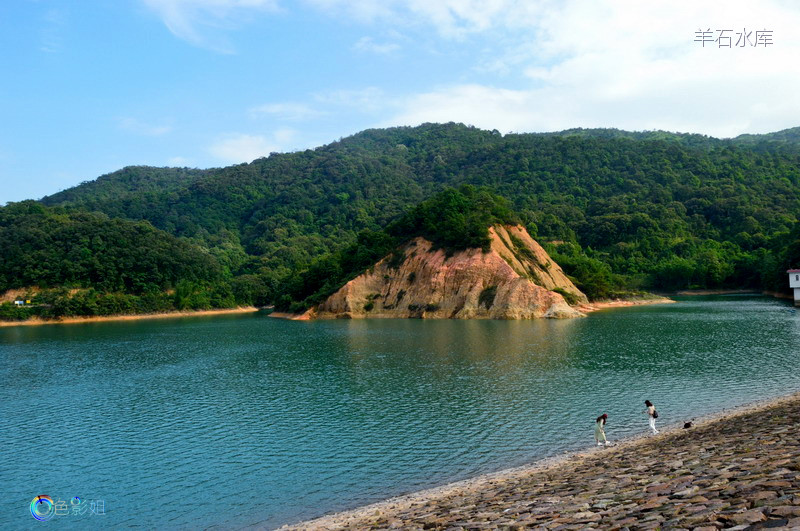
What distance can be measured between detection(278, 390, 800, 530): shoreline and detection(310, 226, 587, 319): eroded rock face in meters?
56.3

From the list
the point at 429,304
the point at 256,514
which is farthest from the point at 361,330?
the point at 256,514

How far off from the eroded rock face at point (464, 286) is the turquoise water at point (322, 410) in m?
25.3

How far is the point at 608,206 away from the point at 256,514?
147 m

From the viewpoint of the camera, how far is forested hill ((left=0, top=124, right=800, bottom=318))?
406ft

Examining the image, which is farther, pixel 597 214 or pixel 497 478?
pixel 597 214

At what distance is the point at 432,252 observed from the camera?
92.6 meters

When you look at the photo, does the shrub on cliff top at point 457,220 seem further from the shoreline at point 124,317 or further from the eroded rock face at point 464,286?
the shoreline at point 124,317

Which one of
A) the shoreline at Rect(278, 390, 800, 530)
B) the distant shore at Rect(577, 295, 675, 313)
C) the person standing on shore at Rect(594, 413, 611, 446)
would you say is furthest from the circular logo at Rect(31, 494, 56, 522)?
the distant shore at Rect(577, 295, 675, 313)

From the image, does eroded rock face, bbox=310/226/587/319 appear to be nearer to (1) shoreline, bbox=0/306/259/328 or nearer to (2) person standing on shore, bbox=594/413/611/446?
(1) shoreline, bbox=0/306/259/328

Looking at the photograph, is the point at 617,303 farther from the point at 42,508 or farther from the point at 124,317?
the point at 42,508

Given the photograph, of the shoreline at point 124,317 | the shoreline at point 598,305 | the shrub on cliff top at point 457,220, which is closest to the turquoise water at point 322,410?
the shoreline at point 598,305
